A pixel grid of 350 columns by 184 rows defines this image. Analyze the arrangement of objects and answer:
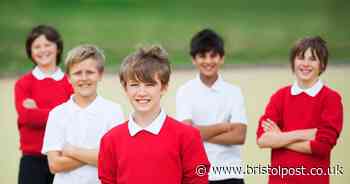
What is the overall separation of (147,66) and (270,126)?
114cm

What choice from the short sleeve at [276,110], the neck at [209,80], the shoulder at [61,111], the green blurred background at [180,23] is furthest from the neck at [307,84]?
the green blurred background at [180,23]

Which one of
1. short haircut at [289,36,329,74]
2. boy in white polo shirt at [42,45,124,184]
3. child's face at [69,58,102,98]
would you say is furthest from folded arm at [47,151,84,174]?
short haircut at [289,36,329,74]

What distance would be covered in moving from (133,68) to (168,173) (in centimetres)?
44

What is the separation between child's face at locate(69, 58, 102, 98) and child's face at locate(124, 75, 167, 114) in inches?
27.0

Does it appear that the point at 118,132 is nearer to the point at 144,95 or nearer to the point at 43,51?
the point at 144,95

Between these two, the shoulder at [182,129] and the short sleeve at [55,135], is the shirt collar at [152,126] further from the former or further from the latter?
the short sleeve at [55,135]

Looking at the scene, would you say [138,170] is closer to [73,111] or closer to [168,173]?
[168,173]

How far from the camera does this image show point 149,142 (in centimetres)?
338

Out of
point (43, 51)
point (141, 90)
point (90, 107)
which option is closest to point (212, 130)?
point (90, 107)

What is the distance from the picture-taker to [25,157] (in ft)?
15.7

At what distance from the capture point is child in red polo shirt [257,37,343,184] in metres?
4.22

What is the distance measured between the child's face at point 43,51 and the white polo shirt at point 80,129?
→ 0.96 metres

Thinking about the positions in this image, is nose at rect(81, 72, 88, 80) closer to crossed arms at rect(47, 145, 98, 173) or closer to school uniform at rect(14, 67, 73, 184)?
crossed arms at rect(47, 145, 98, 173)

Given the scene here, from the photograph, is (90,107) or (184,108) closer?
(90,107)
